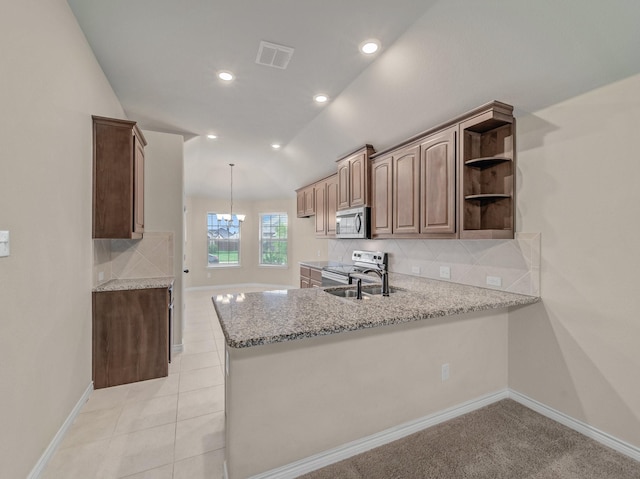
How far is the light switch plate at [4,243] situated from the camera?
133 centimetres

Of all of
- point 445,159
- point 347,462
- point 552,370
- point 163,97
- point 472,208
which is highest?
point 163,97

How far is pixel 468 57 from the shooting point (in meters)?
2.04

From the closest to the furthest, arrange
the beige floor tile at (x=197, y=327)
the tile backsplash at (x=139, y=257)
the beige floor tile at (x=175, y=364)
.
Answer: the beige floor tile at (x=175, y=364) < the tile backsplash at (x=139, y=257) < the beige floor tile at (x=197, y=327)

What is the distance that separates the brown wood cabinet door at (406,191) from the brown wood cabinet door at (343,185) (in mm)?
969

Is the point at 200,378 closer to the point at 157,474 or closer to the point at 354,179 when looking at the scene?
the point at 157,474

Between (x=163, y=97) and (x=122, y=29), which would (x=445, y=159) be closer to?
(x=122, y=29)

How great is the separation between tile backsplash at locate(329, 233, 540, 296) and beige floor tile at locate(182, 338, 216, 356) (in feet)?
8.45

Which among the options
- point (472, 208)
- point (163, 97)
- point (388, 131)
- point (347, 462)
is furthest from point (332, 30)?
point (347, 462)

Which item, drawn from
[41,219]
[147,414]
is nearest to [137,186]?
[41,219]

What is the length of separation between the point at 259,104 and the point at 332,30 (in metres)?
1.45

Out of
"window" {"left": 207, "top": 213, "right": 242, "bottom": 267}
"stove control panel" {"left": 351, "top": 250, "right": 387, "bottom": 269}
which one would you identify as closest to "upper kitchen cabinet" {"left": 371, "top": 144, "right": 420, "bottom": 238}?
"stove control panel" {"left": 351, "top": 250, "right": 387, "bottom": 269}

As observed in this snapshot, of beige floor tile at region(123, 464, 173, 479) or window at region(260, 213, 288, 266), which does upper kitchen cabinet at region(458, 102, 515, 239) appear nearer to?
beige floor tile at region(123, 464, 173, 479)

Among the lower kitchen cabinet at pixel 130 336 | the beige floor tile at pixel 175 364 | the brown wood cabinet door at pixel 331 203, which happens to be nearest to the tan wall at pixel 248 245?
the brown wood cabinet door at pixel 331 203

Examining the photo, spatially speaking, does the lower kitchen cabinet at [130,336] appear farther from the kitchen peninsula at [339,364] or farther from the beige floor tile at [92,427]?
the kitchen peninsula at [339,364]
